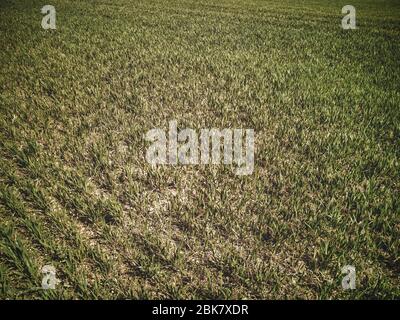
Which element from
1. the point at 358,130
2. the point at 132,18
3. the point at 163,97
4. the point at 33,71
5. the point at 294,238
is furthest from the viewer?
the point at 132,18

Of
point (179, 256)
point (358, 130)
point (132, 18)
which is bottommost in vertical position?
point (179, 256)

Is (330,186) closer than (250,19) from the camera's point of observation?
Yes

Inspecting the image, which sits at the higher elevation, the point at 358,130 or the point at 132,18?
the point at 132,18

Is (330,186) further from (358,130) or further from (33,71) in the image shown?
(33,71)

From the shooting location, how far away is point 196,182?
364 centimetres

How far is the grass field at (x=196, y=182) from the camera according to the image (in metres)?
2.54

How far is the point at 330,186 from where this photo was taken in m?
3.47

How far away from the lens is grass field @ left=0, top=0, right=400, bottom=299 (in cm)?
254

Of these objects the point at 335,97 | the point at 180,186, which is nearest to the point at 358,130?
the point at 335,97
